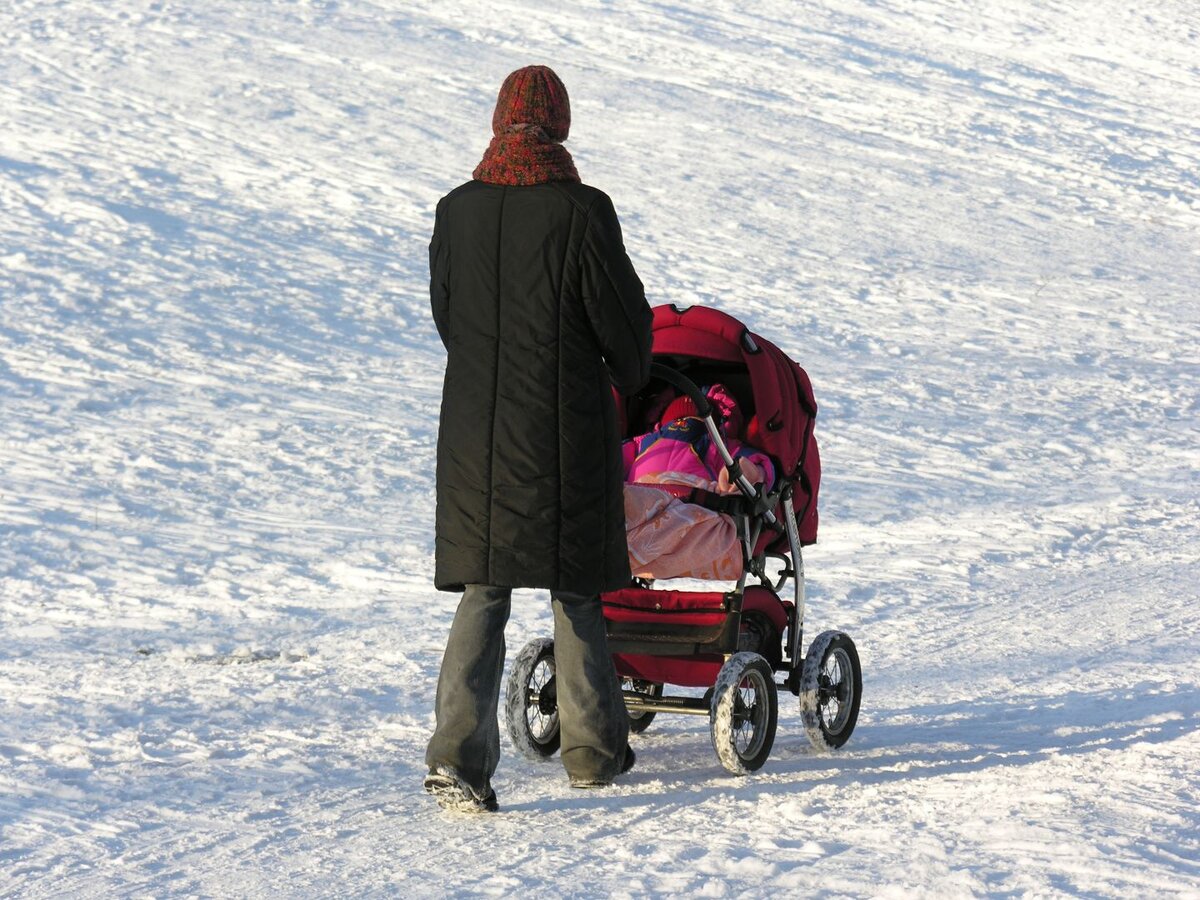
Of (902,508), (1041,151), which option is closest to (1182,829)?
(902,508)

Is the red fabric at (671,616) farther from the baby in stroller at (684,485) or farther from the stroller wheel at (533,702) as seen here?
the stroller wheel at (533,702)

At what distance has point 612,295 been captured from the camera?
4176 millimetres

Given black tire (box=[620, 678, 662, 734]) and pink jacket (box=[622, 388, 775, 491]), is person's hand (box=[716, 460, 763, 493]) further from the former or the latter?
black tire (box=[620, 678, 662, 734])

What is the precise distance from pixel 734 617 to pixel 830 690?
1.98 feet

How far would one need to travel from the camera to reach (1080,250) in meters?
17.1

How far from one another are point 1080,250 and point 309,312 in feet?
28.5

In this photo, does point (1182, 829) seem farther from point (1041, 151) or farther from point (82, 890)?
point (1041, 151)

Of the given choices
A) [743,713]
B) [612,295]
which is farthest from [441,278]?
[743,713]

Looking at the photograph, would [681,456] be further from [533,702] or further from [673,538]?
[533,702]

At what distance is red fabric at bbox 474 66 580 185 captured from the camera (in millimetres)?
4188

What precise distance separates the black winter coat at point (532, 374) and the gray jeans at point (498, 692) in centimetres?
16

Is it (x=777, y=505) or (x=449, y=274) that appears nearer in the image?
(x=449, y=274)

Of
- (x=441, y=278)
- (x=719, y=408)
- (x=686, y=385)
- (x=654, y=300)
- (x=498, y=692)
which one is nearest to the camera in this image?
(x=441, y=278)

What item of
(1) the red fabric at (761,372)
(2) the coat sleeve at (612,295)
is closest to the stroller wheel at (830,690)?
(1) the red fabric at (761,372)
